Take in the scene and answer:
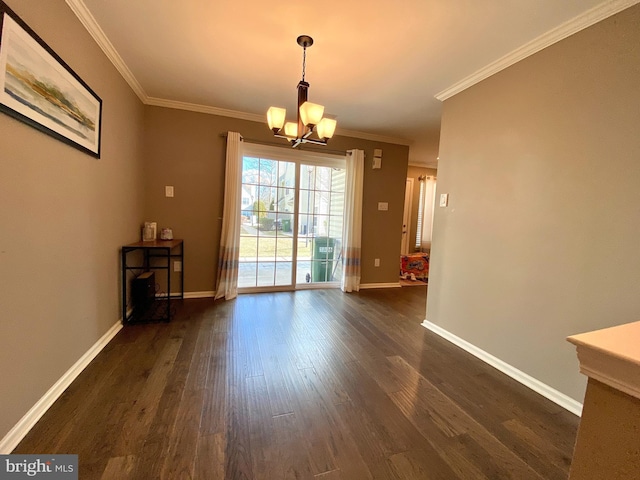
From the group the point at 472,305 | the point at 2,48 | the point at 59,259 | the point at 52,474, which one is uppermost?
the point at 2,48

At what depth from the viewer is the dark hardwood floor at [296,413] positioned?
1.24m

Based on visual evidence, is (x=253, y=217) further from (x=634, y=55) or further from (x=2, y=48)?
(x=634, y=55)

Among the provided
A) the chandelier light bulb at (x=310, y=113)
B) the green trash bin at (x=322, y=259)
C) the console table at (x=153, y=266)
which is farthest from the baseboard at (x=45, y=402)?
the green trash bin at (x=322, y=259)

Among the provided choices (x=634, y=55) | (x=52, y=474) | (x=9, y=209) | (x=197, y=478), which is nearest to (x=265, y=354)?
(x=197, y=478)

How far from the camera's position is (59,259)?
1603 mm

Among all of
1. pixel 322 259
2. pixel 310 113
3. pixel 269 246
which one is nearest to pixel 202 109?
pixel 269 246

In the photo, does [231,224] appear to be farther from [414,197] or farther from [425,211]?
[425,211]

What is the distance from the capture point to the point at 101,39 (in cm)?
199

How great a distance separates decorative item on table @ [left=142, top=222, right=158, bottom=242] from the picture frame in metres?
1.37

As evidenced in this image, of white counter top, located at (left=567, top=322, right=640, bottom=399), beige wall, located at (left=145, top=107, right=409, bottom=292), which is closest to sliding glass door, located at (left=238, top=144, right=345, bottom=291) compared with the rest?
beige wall, located at (left=145, top=107, right=409, bottom=292)

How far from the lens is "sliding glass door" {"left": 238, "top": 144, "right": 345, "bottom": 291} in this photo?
3.72 meters

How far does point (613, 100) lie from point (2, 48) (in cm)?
302

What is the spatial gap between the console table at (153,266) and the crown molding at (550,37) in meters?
3.21

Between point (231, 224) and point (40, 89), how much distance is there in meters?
2.20
